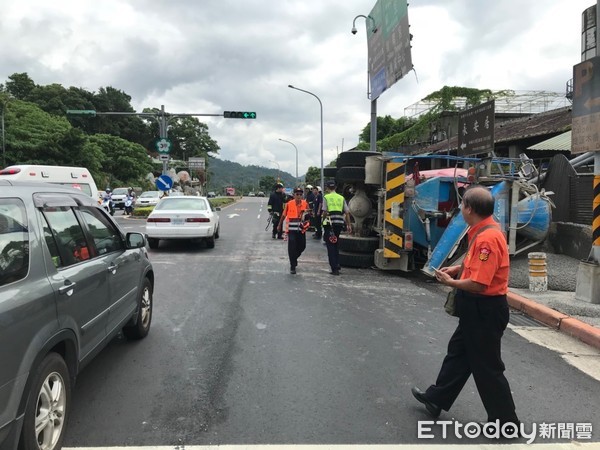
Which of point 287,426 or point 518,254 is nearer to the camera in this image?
point 287,426

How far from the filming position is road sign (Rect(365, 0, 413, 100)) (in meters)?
12.1

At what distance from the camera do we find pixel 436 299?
723 cm

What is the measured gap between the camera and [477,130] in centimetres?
989

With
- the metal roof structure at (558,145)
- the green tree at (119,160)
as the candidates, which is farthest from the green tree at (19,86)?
the metal roof structure at (558,145)

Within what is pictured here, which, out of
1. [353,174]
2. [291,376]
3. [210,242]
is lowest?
[291,376]

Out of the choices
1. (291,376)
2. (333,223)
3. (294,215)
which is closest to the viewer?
(291,376)

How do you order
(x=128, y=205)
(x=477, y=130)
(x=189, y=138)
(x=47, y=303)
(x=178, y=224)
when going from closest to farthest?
(x=47, y=303) < (x=477, y=130) < (x=178, y=224) < (x=128, y=205) < (x=189, y=138)

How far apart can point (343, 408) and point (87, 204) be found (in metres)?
2.66

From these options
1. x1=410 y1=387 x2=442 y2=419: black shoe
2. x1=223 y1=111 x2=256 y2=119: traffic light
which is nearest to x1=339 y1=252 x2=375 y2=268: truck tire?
x1=410 y1=387 x2=442 y2=419: black shoe

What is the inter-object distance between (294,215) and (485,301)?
21.6 feet

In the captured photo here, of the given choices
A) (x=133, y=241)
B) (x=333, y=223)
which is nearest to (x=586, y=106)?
(x=333, y=223)

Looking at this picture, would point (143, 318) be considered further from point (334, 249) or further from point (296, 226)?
point (334, 249)

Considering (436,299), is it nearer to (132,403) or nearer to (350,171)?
Answer: (350,171)

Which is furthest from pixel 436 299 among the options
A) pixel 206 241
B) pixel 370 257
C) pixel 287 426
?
pixel 206 241
